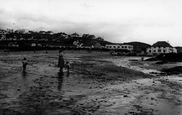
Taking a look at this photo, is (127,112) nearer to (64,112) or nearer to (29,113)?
(64,112)

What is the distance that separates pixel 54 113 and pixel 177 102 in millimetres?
7629

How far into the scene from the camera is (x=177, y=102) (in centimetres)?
1214

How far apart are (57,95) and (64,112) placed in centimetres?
360

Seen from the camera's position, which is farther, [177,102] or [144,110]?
[177,102]

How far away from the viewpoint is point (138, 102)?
1181 cm

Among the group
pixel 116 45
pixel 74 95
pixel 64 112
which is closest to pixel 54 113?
pixel 64 112

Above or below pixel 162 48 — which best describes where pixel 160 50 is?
below

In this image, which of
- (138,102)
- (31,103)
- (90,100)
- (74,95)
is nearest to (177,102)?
(138,102)

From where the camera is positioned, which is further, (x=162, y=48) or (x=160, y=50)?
(x=160, y=50)

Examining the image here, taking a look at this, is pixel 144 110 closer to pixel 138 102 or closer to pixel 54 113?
pixel 138 102

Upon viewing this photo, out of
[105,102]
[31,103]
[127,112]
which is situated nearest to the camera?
[127,112]

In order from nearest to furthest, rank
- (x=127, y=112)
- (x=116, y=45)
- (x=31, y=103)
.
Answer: (x=127, y=112), (x=31, y=103), (x=116, y=45)

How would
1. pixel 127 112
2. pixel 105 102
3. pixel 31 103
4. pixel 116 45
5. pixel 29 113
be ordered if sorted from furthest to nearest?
pixel 116 45, pixel 105 102, pixel 31 103, pixel 127 112, pixel 29 113

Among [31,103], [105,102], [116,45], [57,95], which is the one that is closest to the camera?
[31,103]
